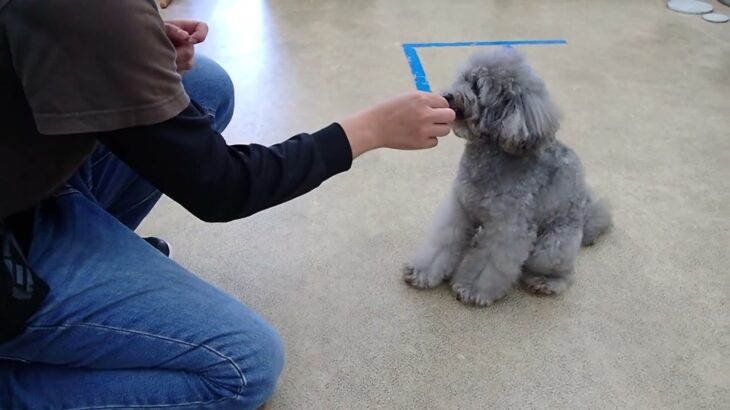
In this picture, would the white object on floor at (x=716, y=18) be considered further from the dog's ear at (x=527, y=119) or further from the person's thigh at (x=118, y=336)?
the person's thigh at (x=118, y=336)

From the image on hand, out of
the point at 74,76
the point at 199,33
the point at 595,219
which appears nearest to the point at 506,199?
the point at 595,219

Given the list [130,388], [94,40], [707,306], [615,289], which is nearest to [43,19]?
[94,40]

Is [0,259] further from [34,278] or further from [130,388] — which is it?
[130,388]

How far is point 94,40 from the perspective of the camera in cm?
70

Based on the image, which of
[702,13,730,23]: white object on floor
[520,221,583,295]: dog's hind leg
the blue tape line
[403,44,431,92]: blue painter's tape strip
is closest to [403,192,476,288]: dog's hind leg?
[520,221,583,295]: dog's hind leg

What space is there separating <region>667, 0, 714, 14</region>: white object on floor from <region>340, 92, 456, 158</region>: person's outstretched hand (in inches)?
106

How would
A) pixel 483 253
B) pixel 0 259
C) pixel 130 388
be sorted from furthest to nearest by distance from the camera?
pixel 483 253
pixel 130 388
pixel 0 259

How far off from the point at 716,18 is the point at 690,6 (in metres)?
0.17

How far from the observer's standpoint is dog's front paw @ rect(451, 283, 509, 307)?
1390mm

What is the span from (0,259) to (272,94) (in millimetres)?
1559

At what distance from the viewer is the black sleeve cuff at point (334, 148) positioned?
0.96 metres

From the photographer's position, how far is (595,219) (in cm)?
152

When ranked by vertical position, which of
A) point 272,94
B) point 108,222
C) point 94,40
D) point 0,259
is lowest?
point 272,94

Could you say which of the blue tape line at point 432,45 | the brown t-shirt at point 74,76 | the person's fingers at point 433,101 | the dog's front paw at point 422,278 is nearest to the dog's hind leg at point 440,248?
the dog's front paw at point 422,278
